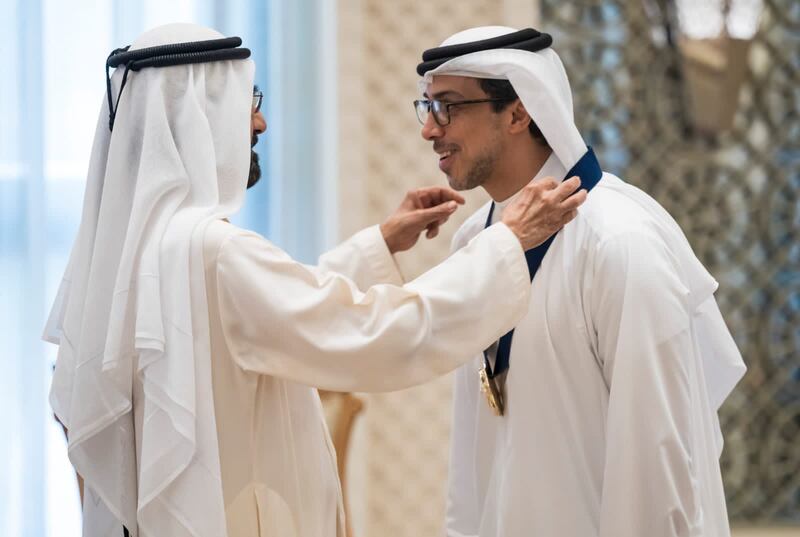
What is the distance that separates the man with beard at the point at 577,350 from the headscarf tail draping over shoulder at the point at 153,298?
0.62 m

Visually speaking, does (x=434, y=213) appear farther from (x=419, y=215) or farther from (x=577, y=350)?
(x=577, y=350)

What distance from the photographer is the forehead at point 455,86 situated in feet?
8.73

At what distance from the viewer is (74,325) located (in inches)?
85.7

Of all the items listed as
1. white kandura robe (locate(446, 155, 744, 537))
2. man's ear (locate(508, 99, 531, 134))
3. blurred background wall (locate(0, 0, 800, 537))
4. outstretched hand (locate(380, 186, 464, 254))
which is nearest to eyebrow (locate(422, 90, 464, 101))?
man's ear (locate(508, 99, 531, 134))

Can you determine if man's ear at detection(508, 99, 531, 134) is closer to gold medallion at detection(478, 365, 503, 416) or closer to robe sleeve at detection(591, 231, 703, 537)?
robe sleeve at detection(591, 231, 703, 537)

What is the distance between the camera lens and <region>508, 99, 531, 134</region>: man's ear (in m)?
2.63

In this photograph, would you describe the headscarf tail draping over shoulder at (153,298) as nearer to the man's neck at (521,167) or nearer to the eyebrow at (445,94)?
the eyebrow at (445,94)

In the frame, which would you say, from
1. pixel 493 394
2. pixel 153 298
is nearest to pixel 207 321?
pixel 153 298

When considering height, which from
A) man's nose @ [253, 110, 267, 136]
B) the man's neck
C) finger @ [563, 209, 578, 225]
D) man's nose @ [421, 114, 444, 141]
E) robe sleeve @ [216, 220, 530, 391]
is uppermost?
man's nose @ [253, 110, 267, 136]

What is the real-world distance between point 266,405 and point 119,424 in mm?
293

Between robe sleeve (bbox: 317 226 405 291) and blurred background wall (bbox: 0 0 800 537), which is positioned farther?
blurred background wall (bbox: 0 0 800 537)

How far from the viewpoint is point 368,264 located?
117 inches

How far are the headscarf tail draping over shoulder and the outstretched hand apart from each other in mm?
804

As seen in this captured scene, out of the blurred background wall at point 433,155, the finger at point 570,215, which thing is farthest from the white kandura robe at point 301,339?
the blurred background wall at point 433,155
